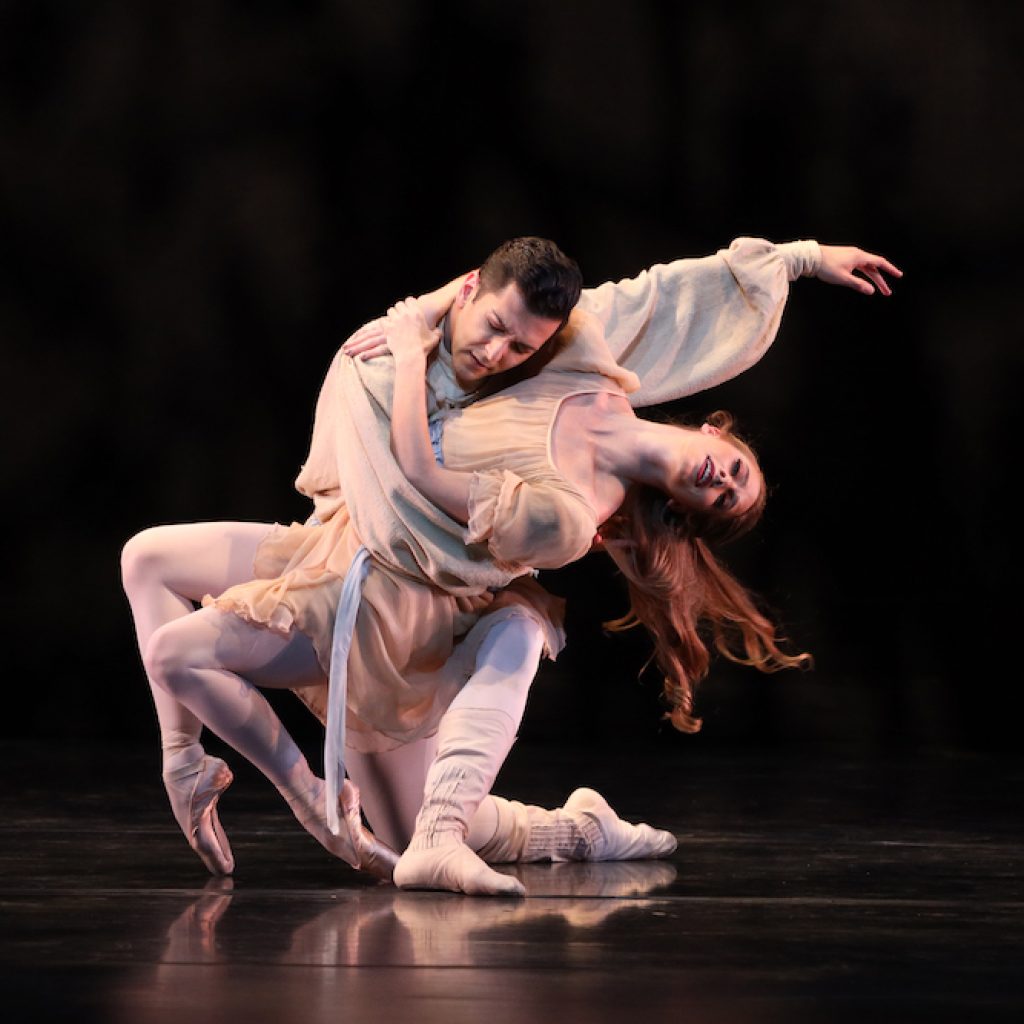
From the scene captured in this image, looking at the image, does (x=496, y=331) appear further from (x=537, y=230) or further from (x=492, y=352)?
(x=537, y=230)

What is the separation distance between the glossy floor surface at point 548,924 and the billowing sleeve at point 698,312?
0.74 meters

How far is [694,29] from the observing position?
13.7 ft

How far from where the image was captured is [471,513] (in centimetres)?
229

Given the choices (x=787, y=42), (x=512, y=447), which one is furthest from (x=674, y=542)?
(x=787, y=42)

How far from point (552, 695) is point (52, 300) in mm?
1539

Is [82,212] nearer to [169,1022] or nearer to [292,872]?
[292,872]

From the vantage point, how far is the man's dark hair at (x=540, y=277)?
7.54ft

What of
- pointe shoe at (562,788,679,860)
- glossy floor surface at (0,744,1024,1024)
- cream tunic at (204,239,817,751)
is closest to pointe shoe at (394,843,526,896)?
glossy floor surface at (0,744,1024,1024)

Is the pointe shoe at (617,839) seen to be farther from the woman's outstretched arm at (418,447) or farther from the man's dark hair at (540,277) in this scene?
the man's dark hair at (540,277)

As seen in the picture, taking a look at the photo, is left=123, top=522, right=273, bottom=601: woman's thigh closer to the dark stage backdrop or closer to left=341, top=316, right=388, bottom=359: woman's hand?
left=341, top=316, right=388, bottom=359: woman's hand

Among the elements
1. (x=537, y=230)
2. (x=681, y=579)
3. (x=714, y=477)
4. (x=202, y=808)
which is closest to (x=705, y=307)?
(x=714, y=477)

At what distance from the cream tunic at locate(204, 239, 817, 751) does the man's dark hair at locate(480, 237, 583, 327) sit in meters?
0.18

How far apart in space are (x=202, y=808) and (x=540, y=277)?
84 cm

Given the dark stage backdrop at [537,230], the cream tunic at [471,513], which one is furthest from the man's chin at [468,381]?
the dark stage backdrop at [537,230]
